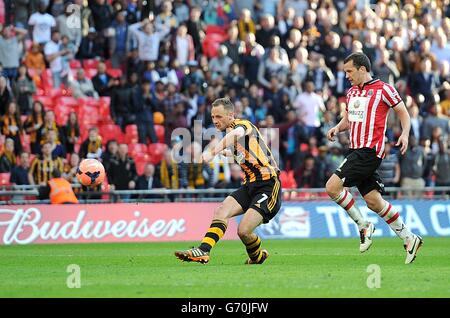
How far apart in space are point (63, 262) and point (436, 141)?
1350 centimetres

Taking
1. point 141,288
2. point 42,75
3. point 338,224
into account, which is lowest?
point 338,224

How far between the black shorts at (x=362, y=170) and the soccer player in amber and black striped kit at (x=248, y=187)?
1026mm

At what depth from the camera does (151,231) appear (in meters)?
22.7

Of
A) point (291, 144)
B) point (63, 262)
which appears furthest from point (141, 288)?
point (291, 144)

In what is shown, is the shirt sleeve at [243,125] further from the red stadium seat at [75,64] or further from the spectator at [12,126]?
the red stadium seat at [75,64]

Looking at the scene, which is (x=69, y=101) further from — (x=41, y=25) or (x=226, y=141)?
(x=226, y=141)

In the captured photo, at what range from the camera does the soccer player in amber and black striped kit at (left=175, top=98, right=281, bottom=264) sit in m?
13.8

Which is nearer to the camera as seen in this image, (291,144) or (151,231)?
(151,231)

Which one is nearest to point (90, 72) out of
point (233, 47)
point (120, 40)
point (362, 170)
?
point (120, 40)

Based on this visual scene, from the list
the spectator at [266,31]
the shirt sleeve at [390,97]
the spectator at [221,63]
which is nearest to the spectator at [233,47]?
the spectator at [221,63]

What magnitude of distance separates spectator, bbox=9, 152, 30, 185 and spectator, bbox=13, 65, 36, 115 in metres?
2.03

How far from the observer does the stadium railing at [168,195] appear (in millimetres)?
22156

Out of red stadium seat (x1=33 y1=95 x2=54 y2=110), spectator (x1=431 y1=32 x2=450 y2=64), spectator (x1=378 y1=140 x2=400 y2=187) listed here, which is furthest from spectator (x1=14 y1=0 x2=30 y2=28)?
spectator (x1=431 y1=32 x2=450 y2=64)

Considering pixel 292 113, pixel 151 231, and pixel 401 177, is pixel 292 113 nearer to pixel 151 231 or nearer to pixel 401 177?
pixel 401 177
